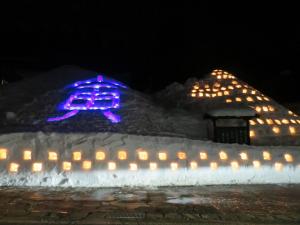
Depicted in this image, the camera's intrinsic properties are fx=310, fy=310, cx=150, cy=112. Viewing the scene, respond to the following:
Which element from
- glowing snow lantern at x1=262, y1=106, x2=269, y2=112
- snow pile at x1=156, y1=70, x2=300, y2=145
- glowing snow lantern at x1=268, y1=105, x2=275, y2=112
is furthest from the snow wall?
glowing snow lantern at x1=268, y1=105, x2=275, y2=112

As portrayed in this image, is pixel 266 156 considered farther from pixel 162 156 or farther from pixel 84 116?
pixel 84 116

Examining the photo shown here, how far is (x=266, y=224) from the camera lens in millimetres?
6027

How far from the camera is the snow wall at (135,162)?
9.91 meters

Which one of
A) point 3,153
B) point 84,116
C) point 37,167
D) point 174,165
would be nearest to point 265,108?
point 174,165

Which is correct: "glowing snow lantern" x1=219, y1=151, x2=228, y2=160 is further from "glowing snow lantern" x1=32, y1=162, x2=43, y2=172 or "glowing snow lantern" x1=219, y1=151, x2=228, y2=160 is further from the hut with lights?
"glowing snow lantern" x1=32, y1=162, x2=43, y2=172

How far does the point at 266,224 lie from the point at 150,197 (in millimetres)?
3150

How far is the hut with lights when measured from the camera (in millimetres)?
12469

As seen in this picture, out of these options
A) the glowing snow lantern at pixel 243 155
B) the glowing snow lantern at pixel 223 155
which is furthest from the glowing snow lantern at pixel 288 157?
the glowing snow lantern at pixel 223 155

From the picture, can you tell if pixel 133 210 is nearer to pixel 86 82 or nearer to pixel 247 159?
pixel 247 159

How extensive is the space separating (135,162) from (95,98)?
6.48 meters

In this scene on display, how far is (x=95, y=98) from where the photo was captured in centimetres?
1587

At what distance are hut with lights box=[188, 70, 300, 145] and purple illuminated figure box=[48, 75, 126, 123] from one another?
4308mm

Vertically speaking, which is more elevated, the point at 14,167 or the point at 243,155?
the point at 243,155

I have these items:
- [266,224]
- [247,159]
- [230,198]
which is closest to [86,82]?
[247,159]
